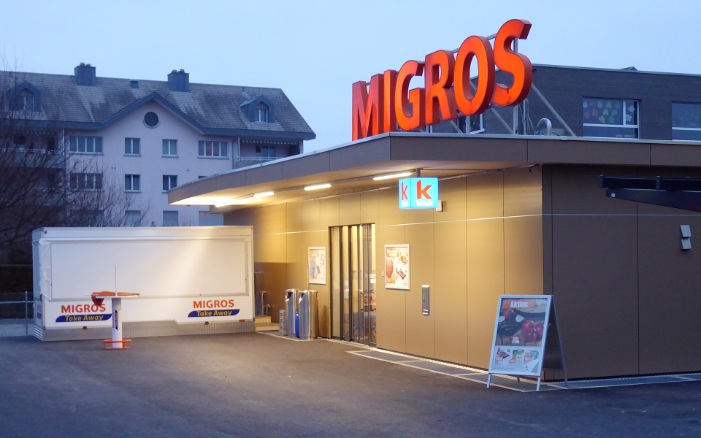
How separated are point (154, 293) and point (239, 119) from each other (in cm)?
4492

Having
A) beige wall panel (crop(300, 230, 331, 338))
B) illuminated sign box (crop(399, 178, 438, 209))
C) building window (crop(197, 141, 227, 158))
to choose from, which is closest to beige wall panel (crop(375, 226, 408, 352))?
beige wall panel (crop(300, 230, 331, 338))

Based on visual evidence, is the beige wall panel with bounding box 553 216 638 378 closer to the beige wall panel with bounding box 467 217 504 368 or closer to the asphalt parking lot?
the asphalt parking lot

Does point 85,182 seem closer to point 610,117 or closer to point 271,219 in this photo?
point 271,219

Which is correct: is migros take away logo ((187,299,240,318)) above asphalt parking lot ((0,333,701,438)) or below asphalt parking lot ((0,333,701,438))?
above

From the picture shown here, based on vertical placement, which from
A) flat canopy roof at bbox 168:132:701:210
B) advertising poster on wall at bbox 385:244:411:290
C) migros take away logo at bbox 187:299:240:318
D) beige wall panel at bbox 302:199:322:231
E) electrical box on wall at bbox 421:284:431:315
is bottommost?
migros take away logo at bbox 187:299:240:318

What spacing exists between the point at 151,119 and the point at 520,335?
52003 mm

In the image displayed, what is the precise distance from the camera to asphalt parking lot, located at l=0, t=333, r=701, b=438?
39.4 feet

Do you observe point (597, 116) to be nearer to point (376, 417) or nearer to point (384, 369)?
point (384, 369)

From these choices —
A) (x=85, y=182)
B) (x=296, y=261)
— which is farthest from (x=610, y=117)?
(x=85, y=182)

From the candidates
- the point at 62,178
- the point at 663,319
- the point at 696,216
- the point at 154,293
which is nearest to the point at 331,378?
the point at 663,319

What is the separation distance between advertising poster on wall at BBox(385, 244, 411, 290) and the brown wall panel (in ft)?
0.58

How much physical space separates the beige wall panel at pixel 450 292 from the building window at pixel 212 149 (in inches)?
1915

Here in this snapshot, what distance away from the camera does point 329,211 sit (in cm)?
2362

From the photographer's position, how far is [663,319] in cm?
1667
